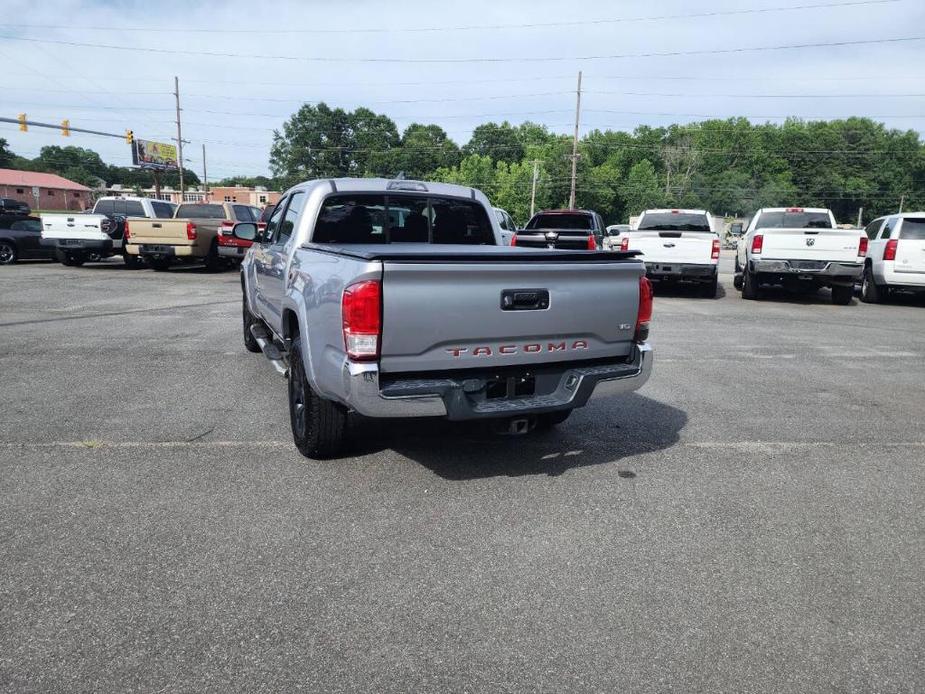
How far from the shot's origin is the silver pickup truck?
367cm

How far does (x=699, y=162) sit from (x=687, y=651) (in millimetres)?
112568

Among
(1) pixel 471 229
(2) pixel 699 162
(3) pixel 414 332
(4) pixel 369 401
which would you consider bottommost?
(4) pixel 369 401

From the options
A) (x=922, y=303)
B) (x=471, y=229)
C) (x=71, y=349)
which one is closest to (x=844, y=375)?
(x=471, y=229)

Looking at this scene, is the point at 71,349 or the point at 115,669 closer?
the point at 115,669

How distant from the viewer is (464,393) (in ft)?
12.7

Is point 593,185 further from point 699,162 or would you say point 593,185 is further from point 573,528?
point 573,528

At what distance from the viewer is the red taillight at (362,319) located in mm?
3582

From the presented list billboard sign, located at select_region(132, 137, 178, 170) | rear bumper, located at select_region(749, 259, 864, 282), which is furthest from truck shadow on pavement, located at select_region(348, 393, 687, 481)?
billboard sign, located at select_region(132, 137, 178, 170)

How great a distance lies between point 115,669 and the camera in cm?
240

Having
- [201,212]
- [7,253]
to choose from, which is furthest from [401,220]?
[7,253]

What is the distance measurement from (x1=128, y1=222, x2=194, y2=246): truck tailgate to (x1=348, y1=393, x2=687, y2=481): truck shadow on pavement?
1466cm

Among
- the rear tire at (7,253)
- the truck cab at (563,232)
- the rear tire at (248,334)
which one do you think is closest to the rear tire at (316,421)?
the rear tire at (248,334)

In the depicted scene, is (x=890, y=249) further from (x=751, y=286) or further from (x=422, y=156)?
(x=422, y=156)

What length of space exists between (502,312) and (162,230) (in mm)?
16630
